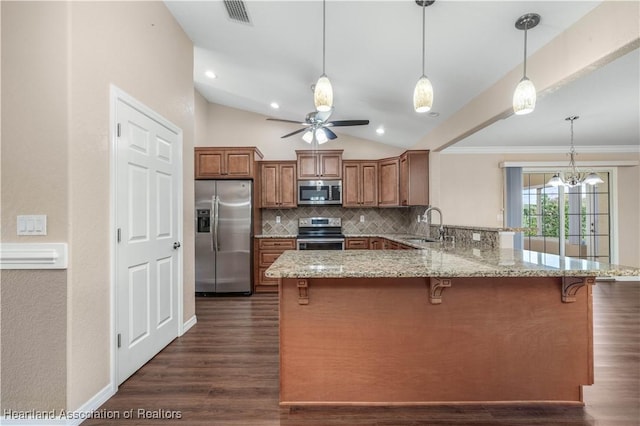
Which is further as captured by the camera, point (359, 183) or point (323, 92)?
point (359, 183)

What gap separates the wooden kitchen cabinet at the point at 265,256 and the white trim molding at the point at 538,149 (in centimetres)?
321

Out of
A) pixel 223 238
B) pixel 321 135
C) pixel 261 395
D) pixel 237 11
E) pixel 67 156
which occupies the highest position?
pixel 237 11

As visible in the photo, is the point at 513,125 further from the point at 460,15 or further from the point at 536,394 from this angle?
the point at 536,394

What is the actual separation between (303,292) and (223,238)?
2.89 metres

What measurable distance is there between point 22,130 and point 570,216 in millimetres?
7281

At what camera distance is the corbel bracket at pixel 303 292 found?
177cm

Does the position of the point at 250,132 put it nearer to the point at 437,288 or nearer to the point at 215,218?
the point at 215,218

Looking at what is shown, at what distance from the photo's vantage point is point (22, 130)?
162 cm

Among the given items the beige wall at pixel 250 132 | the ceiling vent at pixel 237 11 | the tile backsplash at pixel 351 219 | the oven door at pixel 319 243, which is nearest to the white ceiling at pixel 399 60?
the ceiling vent at pixel 237 11

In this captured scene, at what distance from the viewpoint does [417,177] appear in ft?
14.9

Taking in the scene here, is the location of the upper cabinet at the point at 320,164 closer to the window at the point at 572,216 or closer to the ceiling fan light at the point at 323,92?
the ceiling fan light at the point at 323,92

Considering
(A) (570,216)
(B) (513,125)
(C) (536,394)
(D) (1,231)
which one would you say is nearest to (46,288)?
(D) (1,231)

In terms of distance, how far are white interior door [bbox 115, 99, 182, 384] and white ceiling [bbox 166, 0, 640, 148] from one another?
4.36ft

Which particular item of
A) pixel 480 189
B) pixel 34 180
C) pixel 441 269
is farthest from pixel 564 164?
pixel 34 180
